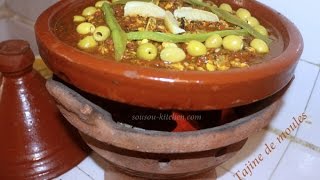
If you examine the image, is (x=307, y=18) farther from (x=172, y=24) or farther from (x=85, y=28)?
(x=85, y=28)

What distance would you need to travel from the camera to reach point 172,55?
53 cm

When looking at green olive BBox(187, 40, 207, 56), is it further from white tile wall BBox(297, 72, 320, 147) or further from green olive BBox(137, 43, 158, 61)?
white tile wall BBox(297, 72, 320, 147)

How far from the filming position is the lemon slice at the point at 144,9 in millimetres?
624

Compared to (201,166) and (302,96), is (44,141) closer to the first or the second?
(201,166)

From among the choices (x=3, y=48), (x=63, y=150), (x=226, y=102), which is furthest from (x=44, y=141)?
(x=226, y=102)

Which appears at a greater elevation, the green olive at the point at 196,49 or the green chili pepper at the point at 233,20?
the green chili pepper at the point at 233,20

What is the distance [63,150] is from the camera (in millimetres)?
833

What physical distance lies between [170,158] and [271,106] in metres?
0.17

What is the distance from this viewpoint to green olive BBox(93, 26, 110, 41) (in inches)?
22.5

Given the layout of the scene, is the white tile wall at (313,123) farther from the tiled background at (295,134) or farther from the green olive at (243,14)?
the green olive at (243,14)

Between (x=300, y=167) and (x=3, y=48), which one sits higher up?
(x=3, y=48)

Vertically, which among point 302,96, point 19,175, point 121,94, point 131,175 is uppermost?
point 121,94

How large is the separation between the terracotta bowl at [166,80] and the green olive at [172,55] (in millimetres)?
61

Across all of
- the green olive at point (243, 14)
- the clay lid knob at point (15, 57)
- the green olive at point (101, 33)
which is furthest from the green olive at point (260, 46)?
the clay lid knob at point (15, 57)
